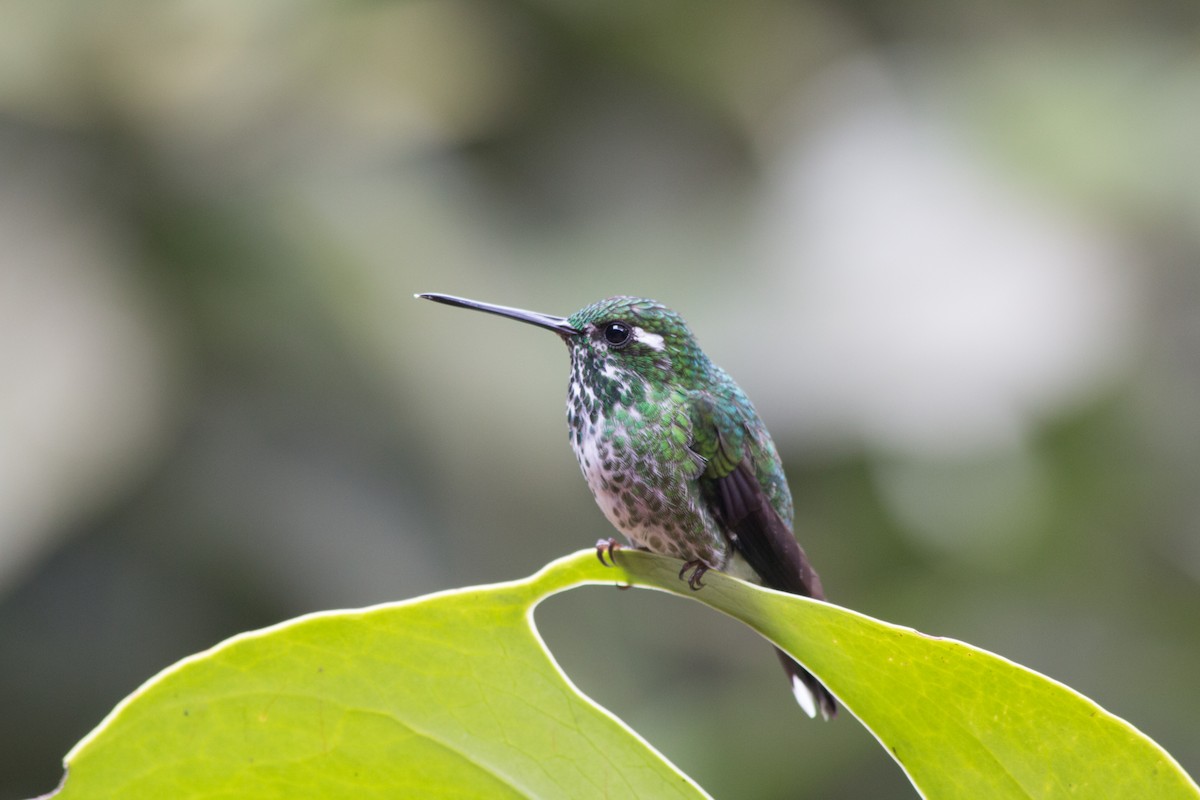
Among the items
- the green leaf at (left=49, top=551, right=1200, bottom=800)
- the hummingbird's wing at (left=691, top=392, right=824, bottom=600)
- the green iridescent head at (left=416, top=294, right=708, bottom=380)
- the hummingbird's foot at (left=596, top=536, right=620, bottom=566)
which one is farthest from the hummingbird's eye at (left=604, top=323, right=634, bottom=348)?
the green leaf at (left=49, top=551, right=1200, bottom=800)

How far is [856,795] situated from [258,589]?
2025 millimetres

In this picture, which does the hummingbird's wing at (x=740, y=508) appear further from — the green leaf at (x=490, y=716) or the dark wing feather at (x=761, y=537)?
the green leaf at (x=490, y=716)

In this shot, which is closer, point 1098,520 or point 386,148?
point 1098,520

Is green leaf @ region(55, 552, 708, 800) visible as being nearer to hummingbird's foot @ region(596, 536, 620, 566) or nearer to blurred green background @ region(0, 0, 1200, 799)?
hummingbird's foot @ region(596, 536, 620, 566)

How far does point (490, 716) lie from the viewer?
37.9 inches

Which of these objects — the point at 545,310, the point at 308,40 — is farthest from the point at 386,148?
the point at 545,310

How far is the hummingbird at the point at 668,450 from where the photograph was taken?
1439mm

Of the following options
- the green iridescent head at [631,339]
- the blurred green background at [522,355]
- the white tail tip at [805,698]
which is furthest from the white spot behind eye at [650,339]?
the blurred green background at [522,355]

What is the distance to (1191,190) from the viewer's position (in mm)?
4496

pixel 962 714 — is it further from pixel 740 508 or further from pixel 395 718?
pixel 740 508

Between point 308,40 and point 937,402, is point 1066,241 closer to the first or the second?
point 937,402

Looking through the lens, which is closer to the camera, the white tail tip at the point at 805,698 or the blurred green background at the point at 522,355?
the white tail tip at the point at 805,698

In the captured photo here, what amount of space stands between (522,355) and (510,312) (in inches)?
117

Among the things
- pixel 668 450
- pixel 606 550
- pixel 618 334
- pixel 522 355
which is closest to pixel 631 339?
pixel 618 334
